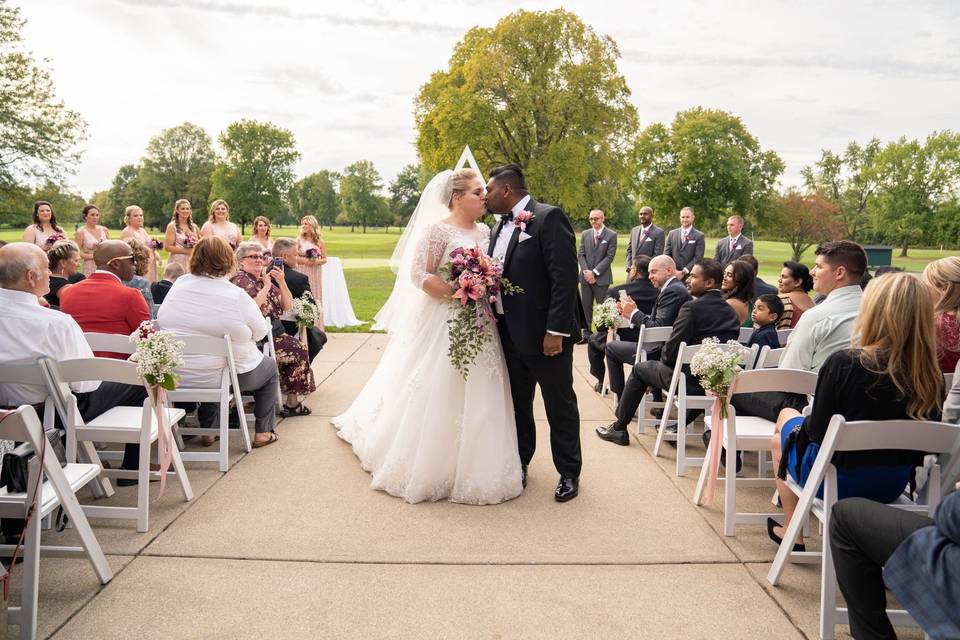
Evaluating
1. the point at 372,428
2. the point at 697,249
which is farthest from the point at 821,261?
the point at 697,249

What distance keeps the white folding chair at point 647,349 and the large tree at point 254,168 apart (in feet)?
199

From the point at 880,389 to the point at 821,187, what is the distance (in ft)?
207

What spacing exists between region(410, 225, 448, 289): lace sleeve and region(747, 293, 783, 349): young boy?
2945 mm

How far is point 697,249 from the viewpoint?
37.8 feet

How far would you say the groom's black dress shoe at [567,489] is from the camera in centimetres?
454

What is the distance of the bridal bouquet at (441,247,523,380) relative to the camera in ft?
14.2

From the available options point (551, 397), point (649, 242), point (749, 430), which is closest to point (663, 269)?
point (749, 430)

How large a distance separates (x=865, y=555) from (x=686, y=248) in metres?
9.57

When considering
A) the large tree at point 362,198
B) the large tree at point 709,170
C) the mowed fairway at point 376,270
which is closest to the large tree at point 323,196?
the large tree at point 362,198

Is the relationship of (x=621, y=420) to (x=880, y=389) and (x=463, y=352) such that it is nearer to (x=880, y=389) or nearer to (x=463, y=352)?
(x=463, y=352)

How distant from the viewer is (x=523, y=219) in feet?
14.3

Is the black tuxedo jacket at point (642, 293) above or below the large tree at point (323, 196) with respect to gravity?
below

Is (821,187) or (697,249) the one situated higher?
(821,187)

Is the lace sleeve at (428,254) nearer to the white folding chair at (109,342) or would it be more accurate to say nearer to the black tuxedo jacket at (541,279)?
the black tuxedo jacket at (541,279)
